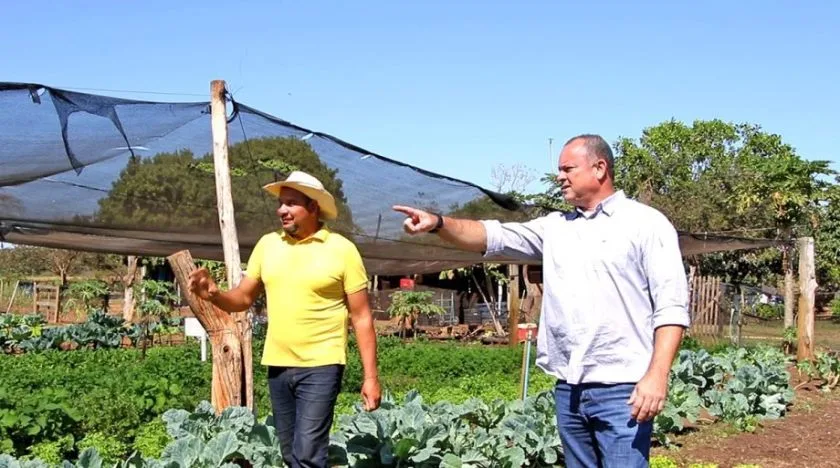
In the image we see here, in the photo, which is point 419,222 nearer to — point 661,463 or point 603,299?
point 603,299

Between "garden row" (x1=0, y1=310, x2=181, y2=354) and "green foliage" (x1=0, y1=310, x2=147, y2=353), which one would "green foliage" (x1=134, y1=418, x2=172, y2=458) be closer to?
"garden row" (x1=0, y1=310, x2=181, y2=354)

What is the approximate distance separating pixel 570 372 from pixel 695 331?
1456cm

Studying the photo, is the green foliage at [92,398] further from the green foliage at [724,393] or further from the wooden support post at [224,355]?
the green foliage at [724,393]

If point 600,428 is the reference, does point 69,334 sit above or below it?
below

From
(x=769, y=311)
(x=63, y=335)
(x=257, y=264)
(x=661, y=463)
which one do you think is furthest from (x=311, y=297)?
(x=769, y=311)

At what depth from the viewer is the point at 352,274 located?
148 inches

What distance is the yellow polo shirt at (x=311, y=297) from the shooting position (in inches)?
147

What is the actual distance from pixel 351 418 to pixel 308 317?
55.9 inches

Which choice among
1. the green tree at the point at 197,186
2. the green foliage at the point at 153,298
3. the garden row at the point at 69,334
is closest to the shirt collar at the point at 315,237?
the green tree at the point at 197,186

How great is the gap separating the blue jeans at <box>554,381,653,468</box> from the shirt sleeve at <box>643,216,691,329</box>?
0.86 feet

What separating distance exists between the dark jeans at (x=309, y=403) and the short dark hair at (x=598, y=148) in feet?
4.58

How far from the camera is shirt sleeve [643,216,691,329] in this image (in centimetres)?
292

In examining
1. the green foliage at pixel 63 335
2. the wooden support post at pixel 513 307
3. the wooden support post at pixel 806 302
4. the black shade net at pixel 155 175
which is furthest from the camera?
the green foliage at pixel 63 335

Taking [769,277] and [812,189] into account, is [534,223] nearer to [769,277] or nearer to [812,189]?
[812,189]
